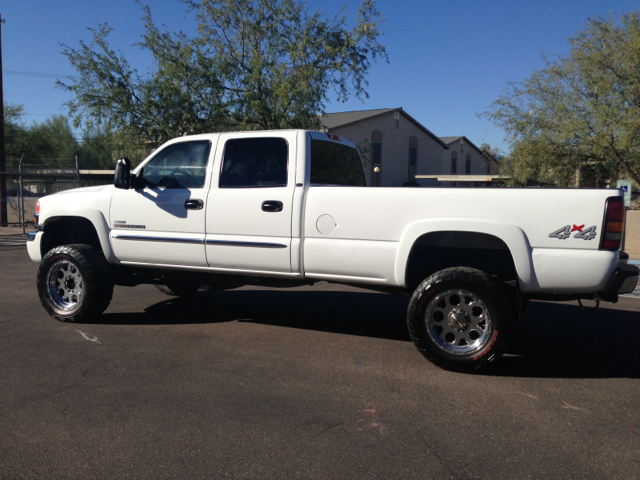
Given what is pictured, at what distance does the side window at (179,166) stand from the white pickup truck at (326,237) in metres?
0.01

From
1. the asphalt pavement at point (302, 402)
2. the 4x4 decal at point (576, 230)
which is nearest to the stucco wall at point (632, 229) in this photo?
the asphalt pavement at point (302, 402)

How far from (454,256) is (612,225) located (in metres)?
1.39

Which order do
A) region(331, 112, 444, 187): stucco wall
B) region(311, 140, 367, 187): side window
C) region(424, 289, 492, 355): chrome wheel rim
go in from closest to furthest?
region(424, 289, 492, 355): chrome wheel rim, region(311, 140, 367, 187): side window, region(331, 112, 444, 187): stucco wall

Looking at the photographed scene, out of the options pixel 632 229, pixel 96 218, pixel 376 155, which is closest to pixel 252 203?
pixel 96 218

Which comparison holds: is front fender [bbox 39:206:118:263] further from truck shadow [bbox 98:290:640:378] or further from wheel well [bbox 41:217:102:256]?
truck shadow [bbox 98:290:640:378]

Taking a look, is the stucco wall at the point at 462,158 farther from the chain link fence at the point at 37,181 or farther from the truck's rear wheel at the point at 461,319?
the truck's rear wheel at the point at 461,319

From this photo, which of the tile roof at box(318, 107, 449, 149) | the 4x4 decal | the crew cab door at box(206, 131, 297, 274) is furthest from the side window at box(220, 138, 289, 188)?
the tile roof at box(318, 107, 449, 149)

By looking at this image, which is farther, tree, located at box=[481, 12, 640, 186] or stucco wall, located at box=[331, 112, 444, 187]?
stucco wall, located at box=[331, 112, 444, 187]

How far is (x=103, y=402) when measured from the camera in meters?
3.80

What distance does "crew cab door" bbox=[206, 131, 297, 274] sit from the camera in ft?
17.0

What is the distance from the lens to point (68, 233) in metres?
6.54

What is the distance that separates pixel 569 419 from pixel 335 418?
5.14ft

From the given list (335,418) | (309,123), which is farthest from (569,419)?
(309,123)

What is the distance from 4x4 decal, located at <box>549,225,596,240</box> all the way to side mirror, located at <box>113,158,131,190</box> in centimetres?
430
